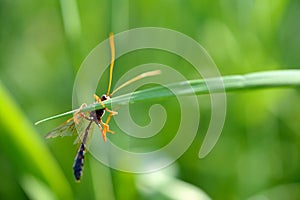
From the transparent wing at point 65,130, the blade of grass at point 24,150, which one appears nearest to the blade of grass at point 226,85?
the transparent wing at point 65,130

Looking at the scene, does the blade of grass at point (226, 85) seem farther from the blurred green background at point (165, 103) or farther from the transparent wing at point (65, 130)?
the blurred green background at point (165, 103)

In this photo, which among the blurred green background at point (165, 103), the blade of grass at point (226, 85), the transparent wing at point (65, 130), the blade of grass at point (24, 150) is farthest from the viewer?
the blurred green background at point (165, 103)

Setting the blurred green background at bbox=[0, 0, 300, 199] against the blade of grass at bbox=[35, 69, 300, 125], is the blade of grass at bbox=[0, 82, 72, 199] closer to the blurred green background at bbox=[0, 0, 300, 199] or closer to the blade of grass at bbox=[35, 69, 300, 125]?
the blurred green background at bbox=[0, 0, 300, 199]

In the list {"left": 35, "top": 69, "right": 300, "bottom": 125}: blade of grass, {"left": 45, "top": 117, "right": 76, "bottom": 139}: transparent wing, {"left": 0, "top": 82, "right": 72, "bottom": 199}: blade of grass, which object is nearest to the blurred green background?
{"left": 0, "top": 82, "right": 72, "bottom": 199}: blade of grass

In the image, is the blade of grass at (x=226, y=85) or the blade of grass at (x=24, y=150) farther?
the blade of grass at (x=24, y=150)

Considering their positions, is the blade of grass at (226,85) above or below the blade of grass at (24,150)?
below

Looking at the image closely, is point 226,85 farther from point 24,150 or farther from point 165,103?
point 165,103

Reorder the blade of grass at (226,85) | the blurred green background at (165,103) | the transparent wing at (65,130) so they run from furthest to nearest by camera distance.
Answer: the blurred green background at (165,103) → the transparent wing at (65,130) → the blade of grass at (226,85)

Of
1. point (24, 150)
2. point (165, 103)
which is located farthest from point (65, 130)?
point (165, 103)
